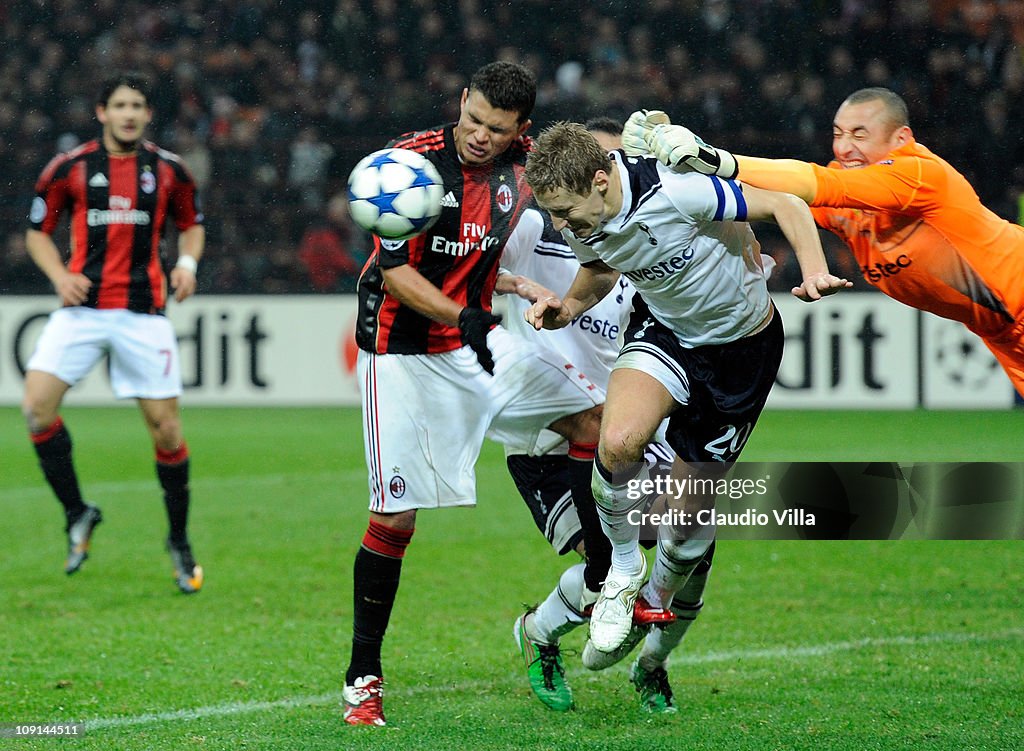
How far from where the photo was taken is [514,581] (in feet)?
22.2

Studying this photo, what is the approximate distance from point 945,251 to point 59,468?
4480 mm

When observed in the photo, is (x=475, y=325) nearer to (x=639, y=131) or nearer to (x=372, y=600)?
(x=639, y=131)

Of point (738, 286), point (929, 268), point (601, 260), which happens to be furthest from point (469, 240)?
point (929, 268)

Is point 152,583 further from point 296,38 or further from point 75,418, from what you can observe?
point 296,38

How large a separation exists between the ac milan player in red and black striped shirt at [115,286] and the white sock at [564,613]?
2516 millimetres

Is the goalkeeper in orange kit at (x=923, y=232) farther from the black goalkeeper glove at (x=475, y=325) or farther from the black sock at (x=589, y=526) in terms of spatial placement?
the black sock at (x=589, y=526)

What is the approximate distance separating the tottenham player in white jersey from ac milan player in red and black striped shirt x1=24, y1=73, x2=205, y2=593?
9.97 feet

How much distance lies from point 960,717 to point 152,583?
4018 millimetres

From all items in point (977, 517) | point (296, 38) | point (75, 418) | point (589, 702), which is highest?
point (296, 38)

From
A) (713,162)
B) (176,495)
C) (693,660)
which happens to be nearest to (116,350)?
(176,495)

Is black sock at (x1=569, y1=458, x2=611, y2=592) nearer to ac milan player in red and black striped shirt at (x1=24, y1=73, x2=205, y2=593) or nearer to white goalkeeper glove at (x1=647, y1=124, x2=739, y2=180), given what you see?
white goalkeeper glove at (x1=647, y1=124, x2=739, y2=180)

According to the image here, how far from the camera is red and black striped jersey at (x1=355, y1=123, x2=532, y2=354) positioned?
4672mm

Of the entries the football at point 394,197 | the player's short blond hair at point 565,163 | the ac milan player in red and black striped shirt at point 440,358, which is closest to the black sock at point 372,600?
the ac milan player in red and black striped shirt at point 440,358

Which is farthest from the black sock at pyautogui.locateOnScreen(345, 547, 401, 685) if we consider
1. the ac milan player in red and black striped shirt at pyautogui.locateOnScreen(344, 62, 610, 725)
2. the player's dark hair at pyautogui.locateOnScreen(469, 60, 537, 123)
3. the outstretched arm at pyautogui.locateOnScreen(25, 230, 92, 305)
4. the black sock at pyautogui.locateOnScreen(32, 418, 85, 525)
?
the outstretched arm at pyautogui.locateOnScreen(25, 230, 92, 305)
